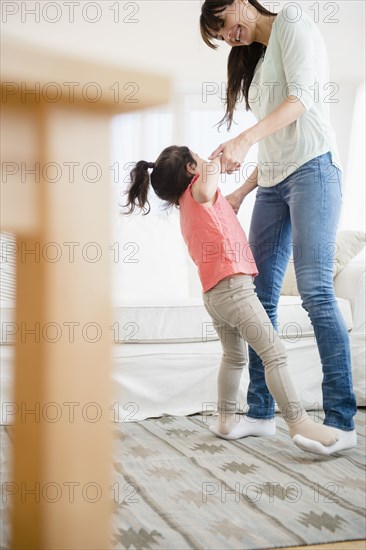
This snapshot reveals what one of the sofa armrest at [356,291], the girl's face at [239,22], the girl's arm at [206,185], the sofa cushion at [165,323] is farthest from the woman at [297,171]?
the sofa armrest at [356,291]

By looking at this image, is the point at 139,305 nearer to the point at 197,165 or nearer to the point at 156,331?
the point at 156,331

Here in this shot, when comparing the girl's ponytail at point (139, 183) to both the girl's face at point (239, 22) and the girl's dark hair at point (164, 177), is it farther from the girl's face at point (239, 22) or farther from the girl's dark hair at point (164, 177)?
the girl's face at point (239, 22)

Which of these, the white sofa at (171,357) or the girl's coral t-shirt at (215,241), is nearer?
the girl's coral t-shirt at (215,241)

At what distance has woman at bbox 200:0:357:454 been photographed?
975 millimetres

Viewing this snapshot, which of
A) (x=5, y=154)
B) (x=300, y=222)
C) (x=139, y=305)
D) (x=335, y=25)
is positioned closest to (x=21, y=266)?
(x=5, y=154)

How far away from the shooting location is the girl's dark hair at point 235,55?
1004 millimetres

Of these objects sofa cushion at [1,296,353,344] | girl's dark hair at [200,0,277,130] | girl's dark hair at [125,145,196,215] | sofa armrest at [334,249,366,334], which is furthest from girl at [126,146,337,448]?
sofa armrest at [334,249,366,334]

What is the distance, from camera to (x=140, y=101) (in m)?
0.26

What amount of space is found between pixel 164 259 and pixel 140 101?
42.6 inches

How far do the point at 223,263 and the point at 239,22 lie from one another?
39 centimetres

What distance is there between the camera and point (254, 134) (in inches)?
33.7

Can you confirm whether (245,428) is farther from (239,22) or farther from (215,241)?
(239,22)

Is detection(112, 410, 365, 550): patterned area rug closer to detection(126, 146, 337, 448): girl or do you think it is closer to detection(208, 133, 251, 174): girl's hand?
detection(126, 146, 337, 448): girl

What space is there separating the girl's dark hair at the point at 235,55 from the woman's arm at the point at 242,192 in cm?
12
